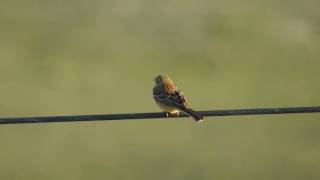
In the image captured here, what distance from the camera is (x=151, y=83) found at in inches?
655

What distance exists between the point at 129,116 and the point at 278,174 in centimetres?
686

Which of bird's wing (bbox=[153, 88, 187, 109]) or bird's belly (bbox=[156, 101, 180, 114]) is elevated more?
bird's wing (bbox=[153, 88, 187, 109])

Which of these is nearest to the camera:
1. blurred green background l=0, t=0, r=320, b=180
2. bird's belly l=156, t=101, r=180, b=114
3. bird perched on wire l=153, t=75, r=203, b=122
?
bird perched on wire l=153, t=75, r=203, b=122

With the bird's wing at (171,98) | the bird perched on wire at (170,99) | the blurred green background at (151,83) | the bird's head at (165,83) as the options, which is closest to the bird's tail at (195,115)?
the bird perched on wire at (170,99)

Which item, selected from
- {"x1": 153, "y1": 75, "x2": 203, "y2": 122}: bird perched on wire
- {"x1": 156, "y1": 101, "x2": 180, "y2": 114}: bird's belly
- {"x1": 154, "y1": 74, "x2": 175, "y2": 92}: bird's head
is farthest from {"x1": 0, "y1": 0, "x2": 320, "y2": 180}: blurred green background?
{"x1": 156, "y1": 101, "x2": 180, "y2": 114}: bird's belly

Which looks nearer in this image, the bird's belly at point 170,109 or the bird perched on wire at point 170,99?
the bird perched on wire at point 170,99

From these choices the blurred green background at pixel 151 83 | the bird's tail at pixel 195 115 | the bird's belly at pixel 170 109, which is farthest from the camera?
the blurred green background at pixel 151 83

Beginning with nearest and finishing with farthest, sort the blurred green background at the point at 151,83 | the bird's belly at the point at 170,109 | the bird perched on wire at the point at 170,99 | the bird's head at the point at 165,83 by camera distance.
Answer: the bird perched on wire at the point at 170,99 < the bird's belly at the point at 170,109 < the bird's head at the point at 165,83 < the blurred green background at the point at 151,83

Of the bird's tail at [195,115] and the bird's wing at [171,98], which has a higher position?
the bird's wing at [171,98]

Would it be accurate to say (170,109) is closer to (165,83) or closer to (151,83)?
(165,83)

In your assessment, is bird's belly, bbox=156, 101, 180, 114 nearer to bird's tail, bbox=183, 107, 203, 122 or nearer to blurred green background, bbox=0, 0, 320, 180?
bird's tail, bbox=183, 107, 203, 122

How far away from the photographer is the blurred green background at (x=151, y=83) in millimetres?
13359

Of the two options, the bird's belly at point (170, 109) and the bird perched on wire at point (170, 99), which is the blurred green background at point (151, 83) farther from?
the bird's belly at point (170, 109)

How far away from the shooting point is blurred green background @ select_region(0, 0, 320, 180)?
13359mm
